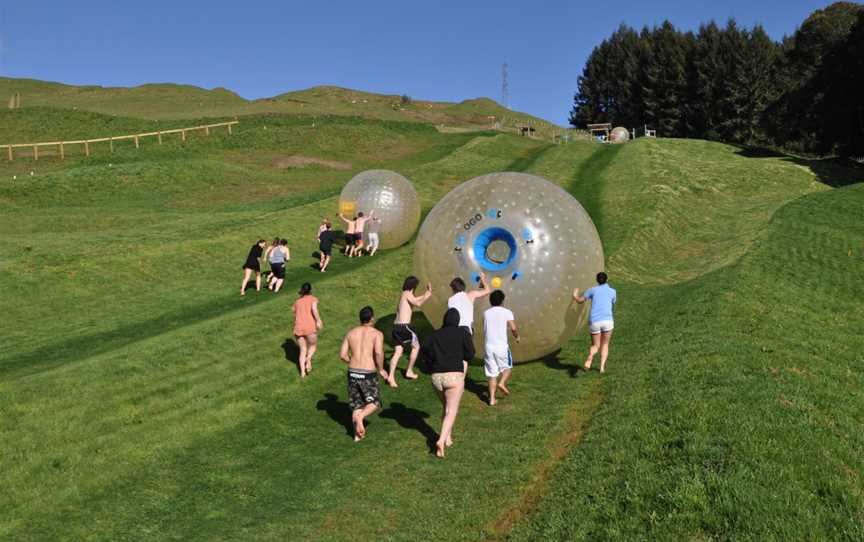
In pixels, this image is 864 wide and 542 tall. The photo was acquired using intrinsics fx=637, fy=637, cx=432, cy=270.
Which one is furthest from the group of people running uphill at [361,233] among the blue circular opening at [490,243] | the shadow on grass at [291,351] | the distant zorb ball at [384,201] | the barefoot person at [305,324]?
the blue circular opening at [490,243]

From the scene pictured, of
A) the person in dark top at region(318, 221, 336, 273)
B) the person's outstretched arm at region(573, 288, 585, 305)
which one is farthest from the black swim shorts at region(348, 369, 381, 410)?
the person in dark top at region(318, 221, 336, 273)

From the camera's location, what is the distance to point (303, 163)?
172 feet

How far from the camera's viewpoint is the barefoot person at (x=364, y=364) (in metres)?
10.0

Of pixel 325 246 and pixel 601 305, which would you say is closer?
pixel 601 305

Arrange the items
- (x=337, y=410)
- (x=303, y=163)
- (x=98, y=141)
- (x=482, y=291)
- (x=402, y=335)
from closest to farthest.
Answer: (x=482, y=291) → (x=337, y=410) → (x=402, y=335) → (x=303, y=163) → (x=98, y=141)

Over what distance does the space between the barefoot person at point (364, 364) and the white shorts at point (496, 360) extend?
208 cm

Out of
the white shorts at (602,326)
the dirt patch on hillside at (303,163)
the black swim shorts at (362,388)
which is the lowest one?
the black swim shorts at (362,388)

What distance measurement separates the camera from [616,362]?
43.4ft

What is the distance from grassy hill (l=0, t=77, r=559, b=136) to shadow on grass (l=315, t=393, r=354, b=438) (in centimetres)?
6559

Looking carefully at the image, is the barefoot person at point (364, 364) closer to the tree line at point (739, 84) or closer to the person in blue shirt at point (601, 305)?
the person in blue shirt at point (601, 305)

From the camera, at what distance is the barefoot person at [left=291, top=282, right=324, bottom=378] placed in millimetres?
13133

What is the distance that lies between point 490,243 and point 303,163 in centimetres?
4286

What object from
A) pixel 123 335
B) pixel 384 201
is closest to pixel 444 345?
pixel 123 335

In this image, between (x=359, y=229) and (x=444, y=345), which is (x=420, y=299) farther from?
(x=359, y=229)
